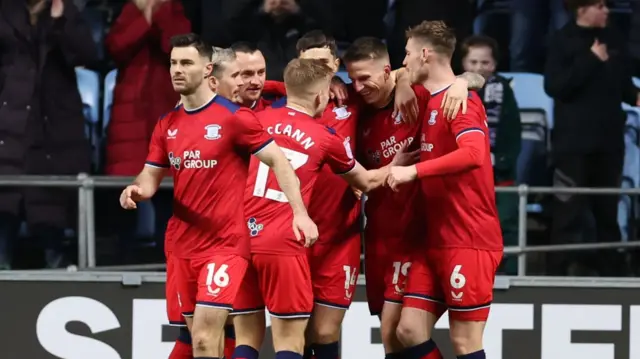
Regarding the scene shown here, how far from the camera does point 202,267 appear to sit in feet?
26.9

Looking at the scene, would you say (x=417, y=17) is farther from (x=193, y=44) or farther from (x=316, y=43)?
(x=193, y=44)

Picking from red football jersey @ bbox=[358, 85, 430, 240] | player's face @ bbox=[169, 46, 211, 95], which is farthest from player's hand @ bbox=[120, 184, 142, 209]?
red football jersey @ bbox=[358, 85, 430, 240]

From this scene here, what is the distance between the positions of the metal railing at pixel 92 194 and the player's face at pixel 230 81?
1.04 metres

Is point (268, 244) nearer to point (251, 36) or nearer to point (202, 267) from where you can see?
point (202, 267)

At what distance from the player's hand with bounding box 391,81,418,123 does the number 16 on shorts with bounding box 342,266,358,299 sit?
34.5 inches

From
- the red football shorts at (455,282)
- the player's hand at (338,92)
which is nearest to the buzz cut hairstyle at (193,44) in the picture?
the player's hand at (338,92)

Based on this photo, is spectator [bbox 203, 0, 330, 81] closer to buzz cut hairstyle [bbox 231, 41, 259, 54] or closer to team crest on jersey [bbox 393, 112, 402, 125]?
buzz cut hairstyle [bbox 231, 41, 259, 54]

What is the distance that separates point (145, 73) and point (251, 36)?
0.74 m

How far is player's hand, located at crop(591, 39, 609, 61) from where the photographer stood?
33.8 feet

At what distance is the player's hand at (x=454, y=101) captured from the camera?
813 cm

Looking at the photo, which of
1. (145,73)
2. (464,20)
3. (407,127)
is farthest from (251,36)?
(407,127)

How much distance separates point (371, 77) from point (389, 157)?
0.46m

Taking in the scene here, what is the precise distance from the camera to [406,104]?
333 inches

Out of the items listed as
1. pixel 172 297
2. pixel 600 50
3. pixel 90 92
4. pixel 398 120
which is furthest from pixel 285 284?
pixel 600 50
